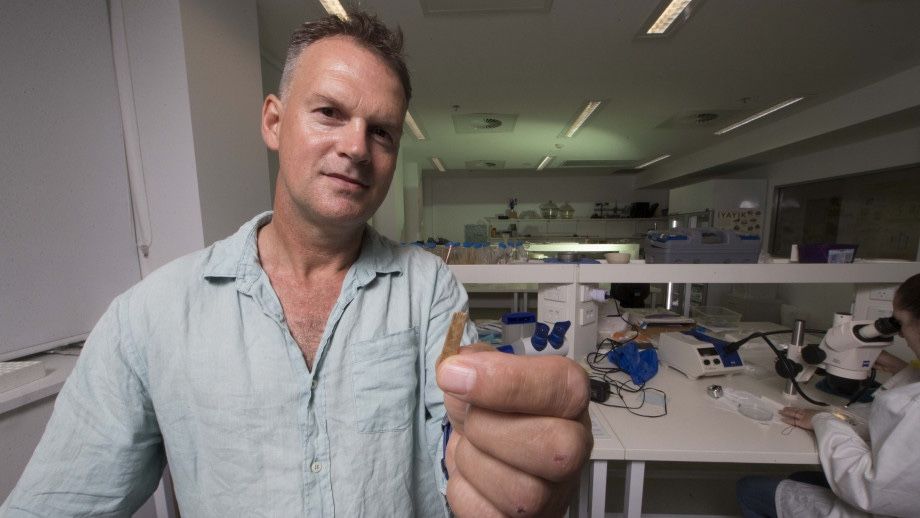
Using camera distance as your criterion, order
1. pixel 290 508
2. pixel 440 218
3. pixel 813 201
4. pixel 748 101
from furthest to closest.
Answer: pixel 440 218 < pixel 813 201 < pixel 748 101 < pixel 290 508

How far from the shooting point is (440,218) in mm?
7383

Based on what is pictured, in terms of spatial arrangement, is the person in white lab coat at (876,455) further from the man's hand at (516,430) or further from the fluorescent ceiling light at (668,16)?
the fluorescent ceiling light at (668,16)

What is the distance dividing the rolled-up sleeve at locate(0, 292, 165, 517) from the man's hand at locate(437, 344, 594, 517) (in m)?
0.72

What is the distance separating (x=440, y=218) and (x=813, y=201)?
19.0ft

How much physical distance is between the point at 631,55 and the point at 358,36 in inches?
99.1

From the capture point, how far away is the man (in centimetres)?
68

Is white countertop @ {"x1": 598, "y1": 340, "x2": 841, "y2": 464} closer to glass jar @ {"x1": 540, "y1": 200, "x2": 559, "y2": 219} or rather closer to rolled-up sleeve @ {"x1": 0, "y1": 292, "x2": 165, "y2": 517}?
rolled-up sleeve @ {"x1": 0, "y1": 292, "x2": 165, "y2": 517}

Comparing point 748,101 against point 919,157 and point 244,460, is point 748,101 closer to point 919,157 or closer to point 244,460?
point 919,157

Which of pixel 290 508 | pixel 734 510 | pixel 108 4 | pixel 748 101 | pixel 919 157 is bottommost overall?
pixel 734 510

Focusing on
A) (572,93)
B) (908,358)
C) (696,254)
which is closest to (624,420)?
(696,254)

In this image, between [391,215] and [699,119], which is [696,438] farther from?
[391,215]

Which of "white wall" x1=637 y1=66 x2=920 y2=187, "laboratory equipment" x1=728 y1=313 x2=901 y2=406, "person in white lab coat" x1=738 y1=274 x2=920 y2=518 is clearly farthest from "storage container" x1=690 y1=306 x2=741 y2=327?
"white wall" x1=637 y1=66 x2=920 y2=187

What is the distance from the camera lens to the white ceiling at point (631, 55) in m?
2.02

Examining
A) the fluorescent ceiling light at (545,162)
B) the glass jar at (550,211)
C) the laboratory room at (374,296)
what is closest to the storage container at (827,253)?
the laboratory room at (374,296)
